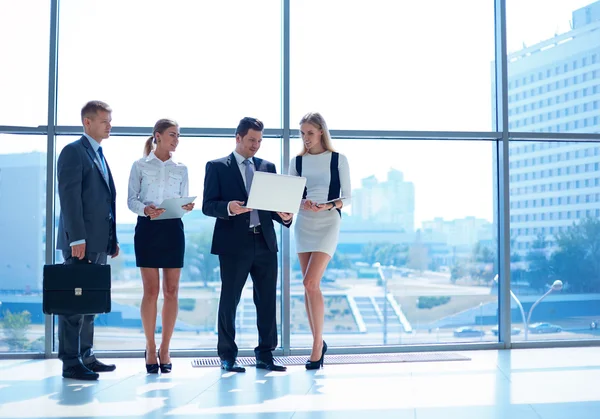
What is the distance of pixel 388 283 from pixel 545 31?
2093 millimetres

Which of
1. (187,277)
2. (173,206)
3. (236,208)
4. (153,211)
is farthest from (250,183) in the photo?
(187,277)

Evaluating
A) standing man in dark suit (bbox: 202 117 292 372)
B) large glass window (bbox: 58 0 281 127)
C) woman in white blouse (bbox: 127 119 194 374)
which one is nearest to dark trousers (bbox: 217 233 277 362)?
standing man in dark suit (bbox: 202 117 292 372)

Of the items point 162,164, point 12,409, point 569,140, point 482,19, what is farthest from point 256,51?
point 12,409

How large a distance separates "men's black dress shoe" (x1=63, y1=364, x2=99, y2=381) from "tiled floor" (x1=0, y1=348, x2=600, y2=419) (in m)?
0.07

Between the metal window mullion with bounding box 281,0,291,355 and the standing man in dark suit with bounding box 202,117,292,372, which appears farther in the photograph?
the metal window mullion with bounding box 281,0,291,355

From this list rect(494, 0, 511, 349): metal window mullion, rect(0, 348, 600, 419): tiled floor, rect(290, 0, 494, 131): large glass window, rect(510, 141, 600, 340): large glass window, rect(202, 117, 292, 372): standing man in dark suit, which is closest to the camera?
rect(0, 348, 600, 419): tiled floor

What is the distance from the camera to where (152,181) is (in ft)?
13.8

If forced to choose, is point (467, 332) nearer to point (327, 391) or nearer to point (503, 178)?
point (503, 178)

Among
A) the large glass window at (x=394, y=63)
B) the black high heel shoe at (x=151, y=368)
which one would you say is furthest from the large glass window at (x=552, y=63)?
the black high heel shoe at (x=151, y=368)

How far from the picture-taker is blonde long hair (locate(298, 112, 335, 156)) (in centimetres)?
432

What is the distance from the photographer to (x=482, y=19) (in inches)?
202

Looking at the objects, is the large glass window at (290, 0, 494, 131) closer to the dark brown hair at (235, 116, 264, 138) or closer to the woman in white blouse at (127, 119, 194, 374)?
the dark brown hair at (235, 116, 264, 138)

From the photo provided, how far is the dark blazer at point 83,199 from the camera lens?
3.93m

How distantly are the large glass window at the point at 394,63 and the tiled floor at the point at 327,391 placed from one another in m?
1.67
